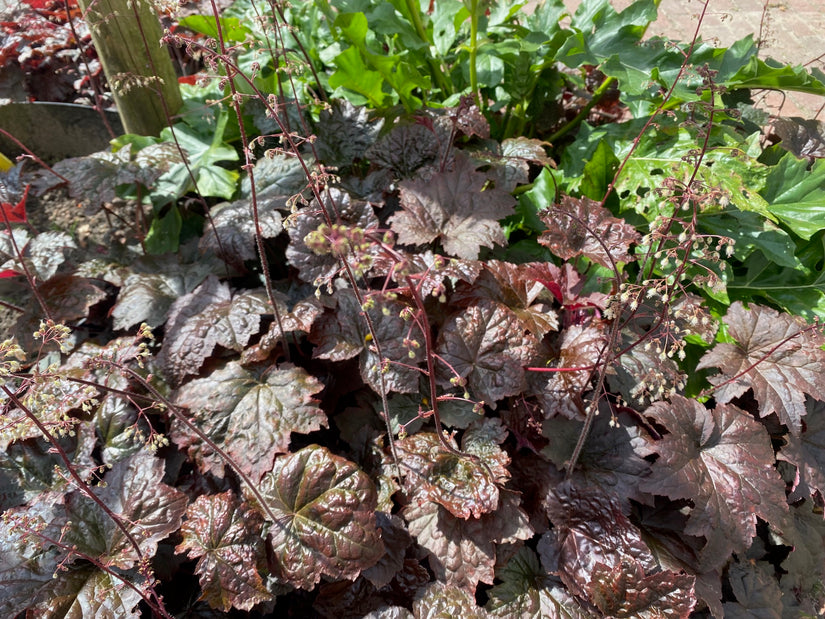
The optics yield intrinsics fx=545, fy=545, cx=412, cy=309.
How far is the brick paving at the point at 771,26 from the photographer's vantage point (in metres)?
3.70

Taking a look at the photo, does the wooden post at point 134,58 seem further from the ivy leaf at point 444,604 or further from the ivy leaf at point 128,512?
the ivy leaf at point 444,604

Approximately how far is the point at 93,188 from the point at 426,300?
1.44 metres

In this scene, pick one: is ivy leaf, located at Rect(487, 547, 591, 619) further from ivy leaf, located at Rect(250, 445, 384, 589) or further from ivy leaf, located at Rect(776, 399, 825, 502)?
ivy leaf, located at Rect(776, 399, 825, 502)

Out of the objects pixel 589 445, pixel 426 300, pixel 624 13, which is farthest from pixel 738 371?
pixel 624 13

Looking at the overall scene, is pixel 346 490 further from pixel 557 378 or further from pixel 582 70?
pixel 582 70

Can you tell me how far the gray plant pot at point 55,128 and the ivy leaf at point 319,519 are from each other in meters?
2.71

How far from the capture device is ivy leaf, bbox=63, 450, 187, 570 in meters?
1.55

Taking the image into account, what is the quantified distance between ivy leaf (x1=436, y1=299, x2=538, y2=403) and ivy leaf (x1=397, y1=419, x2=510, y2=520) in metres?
0.14

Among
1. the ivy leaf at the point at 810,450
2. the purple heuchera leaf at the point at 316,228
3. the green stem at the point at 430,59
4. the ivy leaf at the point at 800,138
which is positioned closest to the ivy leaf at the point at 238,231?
the purple heuchera leaf at the point at 316,228

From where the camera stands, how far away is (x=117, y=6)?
2291 mm

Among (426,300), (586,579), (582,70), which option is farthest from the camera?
(582,70)

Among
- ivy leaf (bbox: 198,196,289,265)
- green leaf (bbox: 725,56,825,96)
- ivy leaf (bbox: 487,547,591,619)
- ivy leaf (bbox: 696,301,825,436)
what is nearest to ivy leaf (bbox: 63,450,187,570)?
ivy leaf (bbox: 198,196,289,265)

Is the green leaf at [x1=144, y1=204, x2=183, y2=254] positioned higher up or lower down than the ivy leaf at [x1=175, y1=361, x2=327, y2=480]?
higher up

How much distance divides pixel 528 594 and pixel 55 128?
11.9 ft
